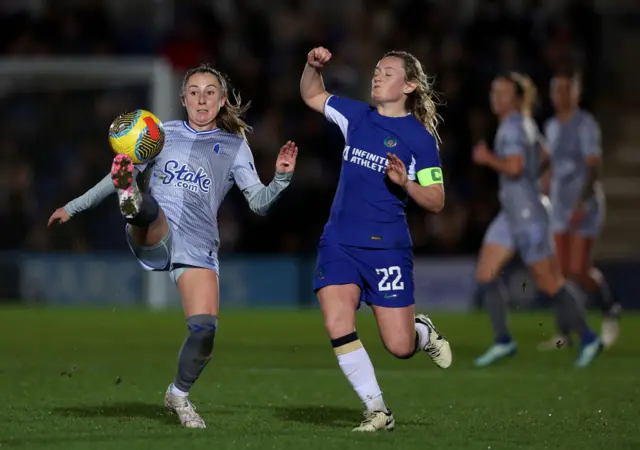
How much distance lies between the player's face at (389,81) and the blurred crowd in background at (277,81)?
11409 mm

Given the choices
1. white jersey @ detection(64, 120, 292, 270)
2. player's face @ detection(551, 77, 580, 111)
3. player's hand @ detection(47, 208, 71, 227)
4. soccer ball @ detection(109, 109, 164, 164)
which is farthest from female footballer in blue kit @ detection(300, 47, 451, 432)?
player's face @ detection(551, 77, 580, 111)

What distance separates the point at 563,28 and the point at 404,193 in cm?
1402

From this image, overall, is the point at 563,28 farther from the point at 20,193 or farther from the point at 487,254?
the point at 487,254

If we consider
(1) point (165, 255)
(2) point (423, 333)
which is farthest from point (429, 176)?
(1) point (165, 255)

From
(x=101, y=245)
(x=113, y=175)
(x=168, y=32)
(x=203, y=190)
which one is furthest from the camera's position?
(x=168, y=32)

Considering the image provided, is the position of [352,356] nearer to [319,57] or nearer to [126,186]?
[126,186]

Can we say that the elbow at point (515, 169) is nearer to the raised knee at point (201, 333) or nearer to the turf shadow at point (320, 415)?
the turf shadow at point (320, 415)

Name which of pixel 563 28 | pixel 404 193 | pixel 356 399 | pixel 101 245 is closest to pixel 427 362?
pixel 356 399

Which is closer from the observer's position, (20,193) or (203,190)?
(203,190)

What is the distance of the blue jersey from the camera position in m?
7.61

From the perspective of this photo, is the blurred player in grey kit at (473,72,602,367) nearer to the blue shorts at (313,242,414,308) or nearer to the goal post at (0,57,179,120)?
the blue shorts at (313,242,414,308)

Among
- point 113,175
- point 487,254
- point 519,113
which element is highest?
point 113,175

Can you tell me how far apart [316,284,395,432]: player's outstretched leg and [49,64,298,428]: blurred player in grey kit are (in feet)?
1.97

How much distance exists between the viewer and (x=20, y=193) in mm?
19156
